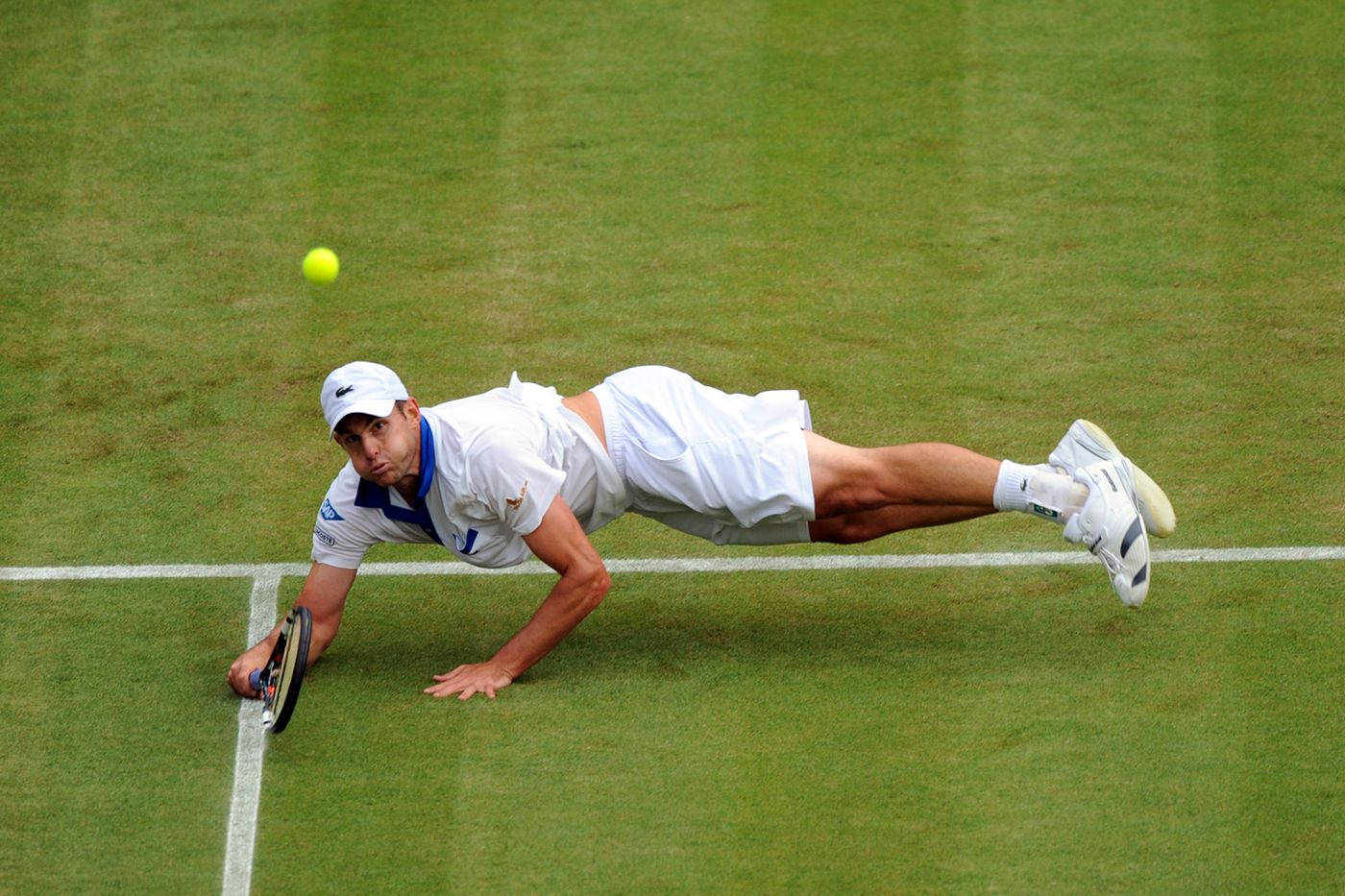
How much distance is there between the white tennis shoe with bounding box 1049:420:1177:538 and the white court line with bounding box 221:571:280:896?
3.02 metres

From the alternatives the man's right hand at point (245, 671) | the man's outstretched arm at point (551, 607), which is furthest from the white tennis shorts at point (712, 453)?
the man's right hand at point (245, 671)

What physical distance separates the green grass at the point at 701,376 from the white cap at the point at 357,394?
1.11 metres

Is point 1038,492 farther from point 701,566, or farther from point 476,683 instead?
point 476,683

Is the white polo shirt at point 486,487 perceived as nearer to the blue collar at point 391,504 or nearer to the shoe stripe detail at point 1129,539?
the blue collar at point 391,504

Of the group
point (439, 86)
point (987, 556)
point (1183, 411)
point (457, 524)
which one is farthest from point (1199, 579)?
point (439, 86)

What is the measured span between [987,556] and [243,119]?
5.28m

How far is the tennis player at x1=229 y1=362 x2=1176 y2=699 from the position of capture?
19.7 ft

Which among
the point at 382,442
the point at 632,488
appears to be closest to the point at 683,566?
the point at 632,488

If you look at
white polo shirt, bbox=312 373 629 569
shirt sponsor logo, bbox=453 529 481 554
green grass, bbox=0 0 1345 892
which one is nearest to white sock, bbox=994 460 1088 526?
green grass, bbox=0 0 1345 892

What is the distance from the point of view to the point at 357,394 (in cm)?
579

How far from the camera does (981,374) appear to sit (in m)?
8.14

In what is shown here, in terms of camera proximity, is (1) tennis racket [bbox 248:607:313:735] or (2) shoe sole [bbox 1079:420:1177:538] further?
(2) shoe sole [bbox 1079:420:1177:538]

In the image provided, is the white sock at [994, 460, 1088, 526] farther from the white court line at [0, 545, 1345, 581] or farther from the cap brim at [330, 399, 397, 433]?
the cap brim at [330, 399, 397, 433]

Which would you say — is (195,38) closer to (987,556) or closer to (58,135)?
(58,135)
